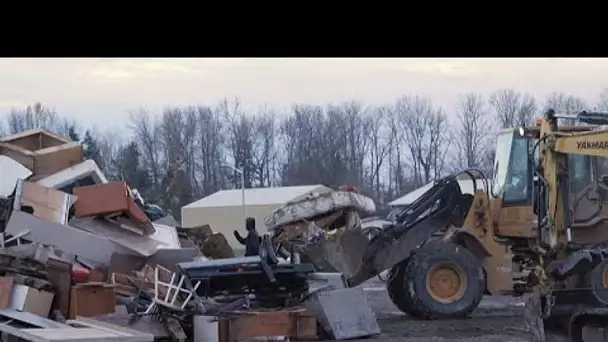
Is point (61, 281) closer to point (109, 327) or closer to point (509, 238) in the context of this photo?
point (109, 327)

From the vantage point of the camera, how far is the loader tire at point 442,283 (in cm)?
1222

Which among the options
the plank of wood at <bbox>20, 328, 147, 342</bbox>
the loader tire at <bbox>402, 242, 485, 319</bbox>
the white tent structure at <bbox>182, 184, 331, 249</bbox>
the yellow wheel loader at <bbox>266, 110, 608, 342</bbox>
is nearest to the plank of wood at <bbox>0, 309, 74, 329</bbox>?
the plank of wood at <bbox>20, 328, 147, 342</bbox>

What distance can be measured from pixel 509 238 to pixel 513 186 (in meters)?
0.62

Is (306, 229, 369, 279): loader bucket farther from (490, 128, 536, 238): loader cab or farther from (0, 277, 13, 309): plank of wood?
(0, 277, 13, 309): plank of wood

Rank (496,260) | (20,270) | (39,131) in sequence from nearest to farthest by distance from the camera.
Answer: (20,270) < (496,260) < (39,131)

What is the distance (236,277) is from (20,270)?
6.90 ft

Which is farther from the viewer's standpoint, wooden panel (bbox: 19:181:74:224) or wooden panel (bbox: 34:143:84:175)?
wooden panel (bbox: 34:143:84:175)

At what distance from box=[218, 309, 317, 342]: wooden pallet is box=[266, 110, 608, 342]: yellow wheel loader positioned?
1.98 meters

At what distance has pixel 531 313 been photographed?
925 cm

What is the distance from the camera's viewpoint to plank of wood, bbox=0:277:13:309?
9.71 m

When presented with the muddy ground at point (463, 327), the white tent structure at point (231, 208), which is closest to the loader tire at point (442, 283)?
the muddy ground at point (463, 327)
